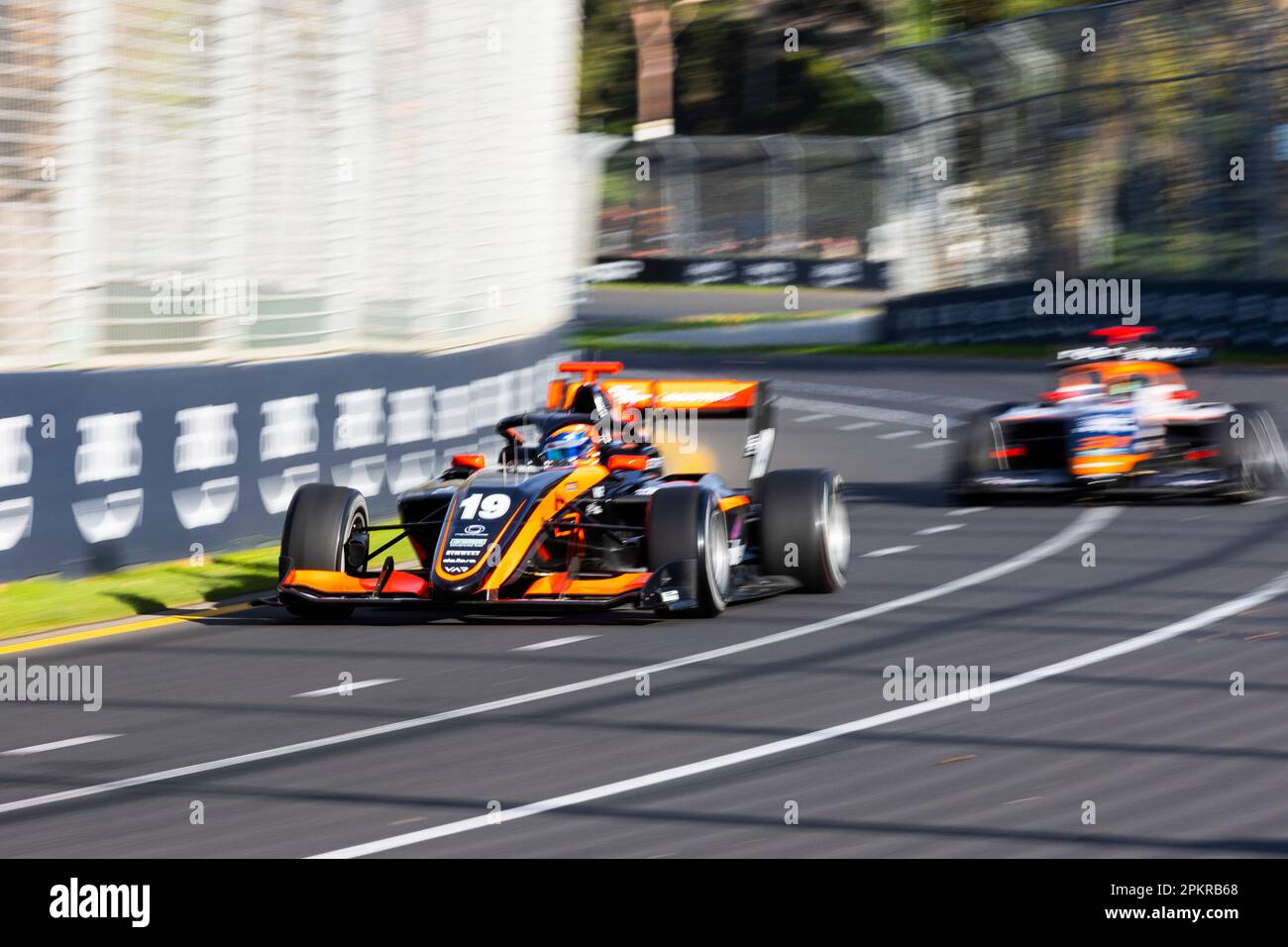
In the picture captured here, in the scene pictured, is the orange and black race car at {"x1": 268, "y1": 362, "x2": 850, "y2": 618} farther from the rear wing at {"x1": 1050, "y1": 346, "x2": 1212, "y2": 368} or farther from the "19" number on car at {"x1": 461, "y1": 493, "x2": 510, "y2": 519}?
the rear wing at {"x1": 1050, "y1": 346, "x2": 1212, "y2": 368}

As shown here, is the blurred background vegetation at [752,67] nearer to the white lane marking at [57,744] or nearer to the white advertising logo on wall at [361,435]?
the white advertising logo on wall at [361,435]

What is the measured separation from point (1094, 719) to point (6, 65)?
7.60 m

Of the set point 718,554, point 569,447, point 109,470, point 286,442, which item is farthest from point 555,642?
point 286,442

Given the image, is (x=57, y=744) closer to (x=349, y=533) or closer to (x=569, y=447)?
(x=349, y=533)

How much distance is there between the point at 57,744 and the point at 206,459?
4.83 meters

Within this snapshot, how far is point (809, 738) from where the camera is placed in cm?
739

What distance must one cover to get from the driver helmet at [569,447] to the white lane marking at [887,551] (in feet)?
8.70

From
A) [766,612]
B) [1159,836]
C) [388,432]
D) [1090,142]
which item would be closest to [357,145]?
[388,432]

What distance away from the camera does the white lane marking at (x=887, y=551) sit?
12.6 metres

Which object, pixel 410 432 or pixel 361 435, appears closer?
pixel 361 435

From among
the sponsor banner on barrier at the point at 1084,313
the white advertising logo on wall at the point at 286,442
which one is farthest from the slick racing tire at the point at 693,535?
the sponsor banner on barrier at the point at 1084,313

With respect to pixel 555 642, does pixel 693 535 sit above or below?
above

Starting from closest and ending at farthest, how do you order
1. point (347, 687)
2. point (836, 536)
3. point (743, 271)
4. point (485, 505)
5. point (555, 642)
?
point (347, 687)
point (555, 642)
point (485, 505)
point (836, 536)
point (743, 271)

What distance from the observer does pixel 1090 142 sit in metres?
31.3
